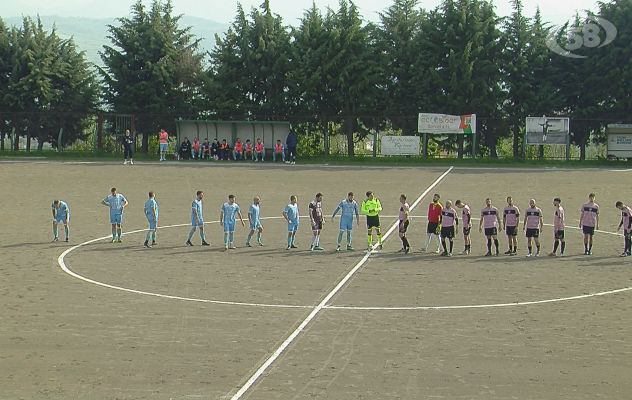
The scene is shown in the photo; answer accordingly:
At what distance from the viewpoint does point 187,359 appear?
1744 centimetres

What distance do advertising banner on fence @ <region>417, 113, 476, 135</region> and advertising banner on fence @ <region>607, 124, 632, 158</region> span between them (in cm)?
807

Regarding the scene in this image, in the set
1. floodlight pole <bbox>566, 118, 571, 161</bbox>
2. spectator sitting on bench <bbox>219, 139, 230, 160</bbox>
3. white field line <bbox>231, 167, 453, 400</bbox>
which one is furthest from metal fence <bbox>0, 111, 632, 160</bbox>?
white field line <bbox>231, 167, 453, 400</bbox>

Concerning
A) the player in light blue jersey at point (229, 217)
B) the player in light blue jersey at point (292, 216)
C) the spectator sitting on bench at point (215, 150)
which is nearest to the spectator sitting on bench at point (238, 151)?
the spectator sitting on bench at point (215, 150)

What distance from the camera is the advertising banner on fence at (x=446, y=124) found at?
198 ft

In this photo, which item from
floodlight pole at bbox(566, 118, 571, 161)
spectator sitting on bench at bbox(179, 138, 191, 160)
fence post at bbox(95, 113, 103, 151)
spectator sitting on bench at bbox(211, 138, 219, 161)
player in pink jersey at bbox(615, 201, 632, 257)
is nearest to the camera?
player in pink jersey at bbox(615, 201, 632, 257)

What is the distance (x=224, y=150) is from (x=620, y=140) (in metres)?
23.5

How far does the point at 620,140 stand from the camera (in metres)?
58.3

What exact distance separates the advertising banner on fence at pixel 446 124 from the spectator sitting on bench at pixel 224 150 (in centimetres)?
1185

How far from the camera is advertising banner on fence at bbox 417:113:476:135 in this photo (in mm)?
60500

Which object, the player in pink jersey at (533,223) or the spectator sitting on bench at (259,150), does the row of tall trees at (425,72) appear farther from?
the player in pink jersey at (533,223)

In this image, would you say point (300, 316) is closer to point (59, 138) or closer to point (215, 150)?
point (215, 150)

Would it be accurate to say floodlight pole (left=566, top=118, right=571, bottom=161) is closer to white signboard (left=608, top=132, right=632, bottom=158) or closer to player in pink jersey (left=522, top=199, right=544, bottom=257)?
white signboard (left=608, top=132, right=632, bottom=158)

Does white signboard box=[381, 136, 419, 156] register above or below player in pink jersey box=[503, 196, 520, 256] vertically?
above

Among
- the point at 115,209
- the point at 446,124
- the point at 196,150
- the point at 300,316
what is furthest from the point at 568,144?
the point at 300,316
